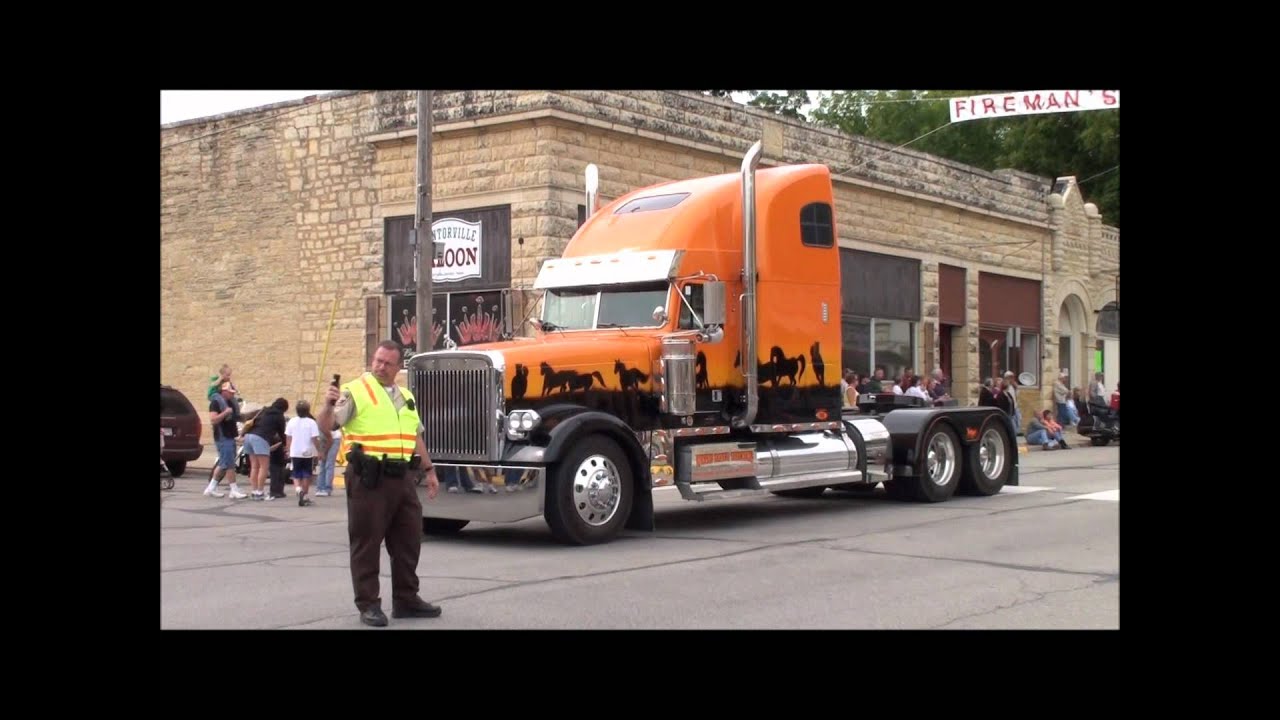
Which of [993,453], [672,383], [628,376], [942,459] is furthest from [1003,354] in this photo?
[628,376]

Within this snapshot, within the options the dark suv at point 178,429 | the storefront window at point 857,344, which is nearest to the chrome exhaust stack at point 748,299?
the dark suv at point 178,429

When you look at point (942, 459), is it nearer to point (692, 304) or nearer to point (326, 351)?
point (692, 304)

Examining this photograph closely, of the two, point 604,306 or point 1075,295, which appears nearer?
point 604,306

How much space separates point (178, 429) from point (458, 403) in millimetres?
10462

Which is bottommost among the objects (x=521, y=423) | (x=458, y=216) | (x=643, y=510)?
(x=643, y=510)

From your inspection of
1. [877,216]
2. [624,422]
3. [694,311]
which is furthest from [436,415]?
[877,216]

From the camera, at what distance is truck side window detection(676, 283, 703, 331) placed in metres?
12.8

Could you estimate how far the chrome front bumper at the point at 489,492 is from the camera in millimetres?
11172

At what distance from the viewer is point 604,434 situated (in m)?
11.7

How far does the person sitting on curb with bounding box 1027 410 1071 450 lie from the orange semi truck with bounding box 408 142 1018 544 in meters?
13.5

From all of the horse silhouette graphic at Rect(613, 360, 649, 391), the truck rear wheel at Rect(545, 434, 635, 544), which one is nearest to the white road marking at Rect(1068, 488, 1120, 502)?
the horse silhouette graphic at Rect(613, 360, 649, 391)

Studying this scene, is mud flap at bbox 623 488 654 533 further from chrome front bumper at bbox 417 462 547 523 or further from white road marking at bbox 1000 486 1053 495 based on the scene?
white road marking at bbox 1000 486 1053 495
